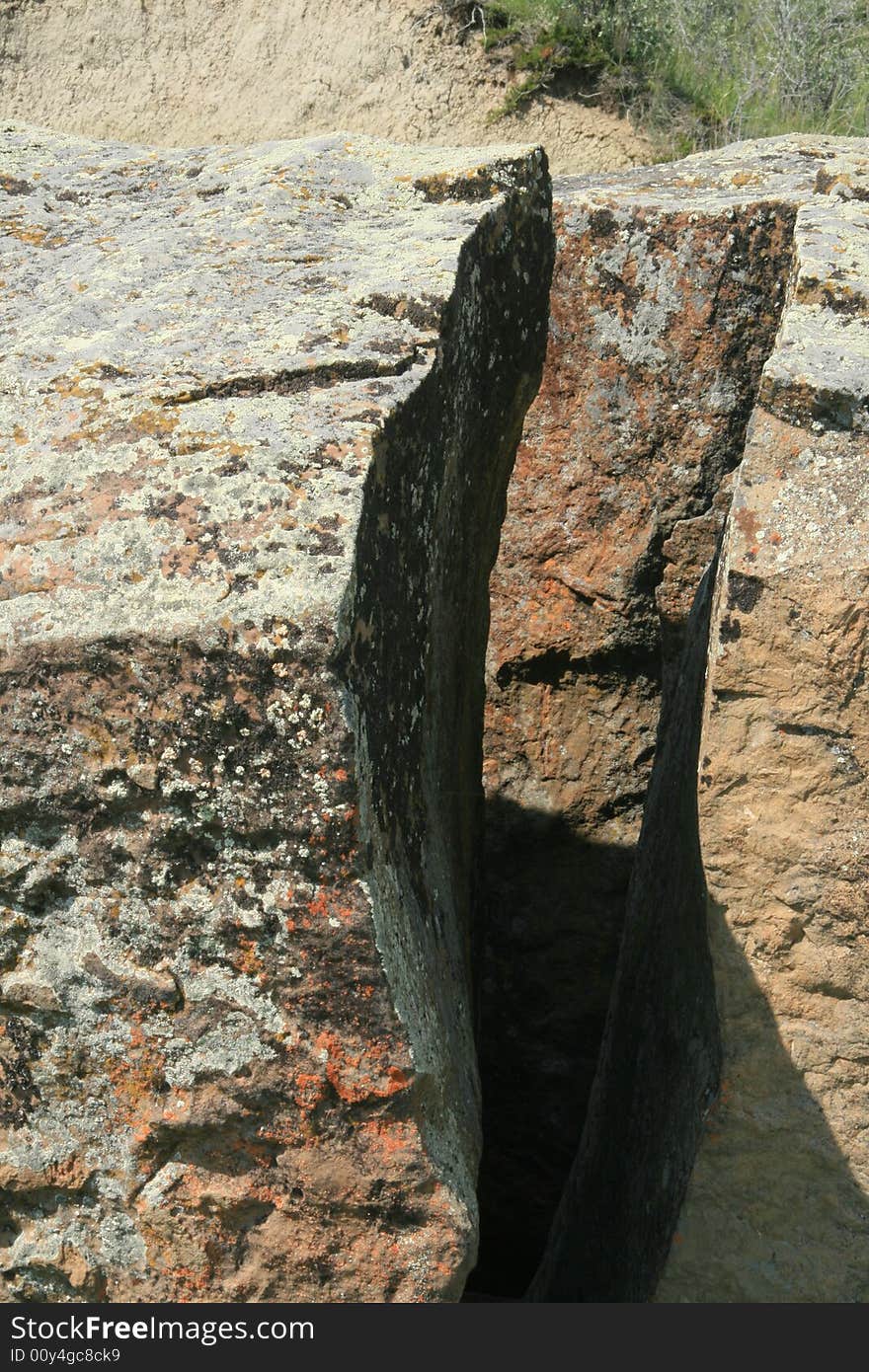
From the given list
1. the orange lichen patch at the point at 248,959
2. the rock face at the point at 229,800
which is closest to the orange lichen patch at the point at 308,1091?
the rock face at the point at 229,800

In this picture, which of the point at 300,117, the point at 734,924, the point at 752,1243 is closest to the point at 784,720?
the point at 734,924

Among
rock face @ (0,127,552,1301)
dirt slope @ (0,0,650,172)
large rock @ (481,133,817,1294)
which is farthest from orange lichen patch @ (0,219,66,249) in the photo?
dirt slope @ (0,0,650,172)

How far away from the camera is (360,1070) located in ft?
5.24

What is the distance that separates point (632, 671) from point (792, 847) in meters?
1.12

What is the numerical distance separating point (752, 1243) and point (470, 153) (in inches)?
68.8

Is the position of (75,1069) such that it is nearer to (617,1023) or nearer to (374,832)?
(374,832)

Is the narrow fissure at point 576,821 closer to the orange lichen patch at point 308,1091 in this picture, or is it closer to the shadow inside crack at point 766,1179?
the shadow inside crack at point 766,1179

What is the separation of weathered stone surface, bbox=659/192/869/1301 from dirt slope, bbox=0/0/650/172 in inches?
208

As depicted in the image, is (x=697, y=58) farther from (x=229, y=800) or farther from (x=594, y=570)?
(x=229, y=800)

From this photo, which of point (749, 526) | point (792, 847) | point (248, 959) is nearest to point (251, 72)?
point (749, 526)

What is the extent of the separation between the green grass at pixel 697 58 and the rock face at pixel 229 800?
15.9ft

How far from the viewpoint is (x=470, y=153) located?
232cm

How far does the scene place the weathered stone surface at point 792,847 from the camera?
1.75 m

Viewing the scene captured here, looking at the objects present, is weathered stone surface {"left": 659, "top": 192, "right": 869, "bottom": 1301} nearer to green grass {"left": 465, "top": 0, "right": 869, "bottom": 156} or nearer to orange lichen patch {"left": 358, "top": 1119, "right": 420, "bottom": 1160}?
orange lichen patch {"left": 358, "top": 1119, "right": 420, "bottom": 1160}
